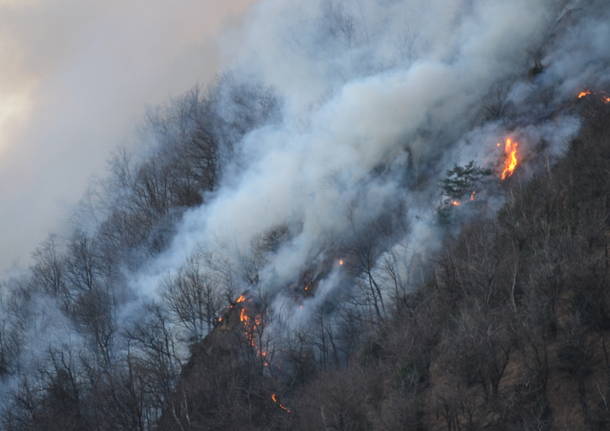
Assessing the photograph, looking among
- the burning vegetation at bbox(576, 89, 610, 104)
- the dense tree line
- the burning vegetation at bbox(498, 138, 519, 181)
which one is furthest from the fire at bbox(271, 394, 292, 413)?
the burning vegetation at bbox(576, 89, 610, 104)

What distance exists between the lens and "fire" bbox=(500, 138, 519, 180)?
26.7m

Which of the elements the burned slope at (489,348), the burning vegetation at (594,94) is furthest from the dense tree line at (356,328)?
the burning vegetation at (594,94)

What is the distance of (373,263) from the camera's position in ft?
88.4

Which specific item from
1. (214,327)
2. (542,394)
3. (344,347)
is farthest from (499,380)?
(214,327)

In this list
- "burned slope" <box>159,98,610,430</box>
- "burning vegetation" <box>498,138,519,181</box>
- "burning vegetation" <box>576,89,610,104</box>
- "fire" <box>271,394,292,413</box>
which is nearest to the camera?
"burned slope" <box>159,98,610,430</box>

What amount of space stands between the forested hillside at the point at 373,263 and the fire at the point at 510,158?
0.28 feet

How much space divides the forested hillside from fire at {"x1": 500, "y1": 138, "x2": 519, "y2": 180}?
3.3 inches

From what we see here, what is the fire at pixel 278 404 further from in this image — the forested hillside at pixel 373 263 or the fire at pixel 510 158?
the fire at pixel 510 158

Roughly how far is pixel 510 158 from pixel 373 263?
7.17 metres

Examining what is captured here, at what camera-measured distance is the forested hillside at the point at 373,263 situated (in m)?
17.1

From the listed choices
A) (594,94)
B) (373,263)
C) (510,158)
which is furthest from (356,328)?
(594,94)

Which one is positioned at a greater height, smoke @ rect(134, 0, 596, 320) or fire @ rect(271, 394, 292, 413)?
smoke @ rect(134, 0, 596, 320)

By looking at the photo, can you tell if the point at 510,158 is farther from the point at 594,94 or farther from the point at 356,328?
the point at 356,328

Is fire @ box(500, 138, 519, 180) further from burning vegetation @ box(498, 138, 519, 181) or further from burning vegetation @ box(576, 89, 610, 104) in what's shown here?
burning vegetation @ box(576, 89, 610, 104)
